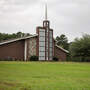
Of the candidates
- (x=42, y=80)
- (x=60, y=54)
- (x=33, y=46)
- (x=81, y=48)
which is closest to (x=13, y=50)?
(x=33, y=46)

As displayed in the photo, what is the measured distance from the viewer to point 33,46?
37219 mm

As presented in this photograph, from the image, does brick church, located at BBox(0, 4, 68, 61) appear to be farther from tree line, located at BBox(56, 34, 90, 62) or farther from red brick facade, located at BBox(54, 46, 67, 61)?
tree line, located at BBox(56, 34, 90, 62)

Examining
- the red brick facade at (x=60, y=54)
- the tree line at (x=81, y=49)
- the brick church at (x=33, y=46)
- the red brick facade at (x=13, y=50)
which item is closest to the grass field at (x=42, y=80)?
the red brick facade at (x=13, y=50)

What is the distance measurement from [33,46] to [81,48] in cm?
1144

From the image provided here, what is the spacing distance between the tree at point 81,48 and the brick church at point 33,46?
619 cm

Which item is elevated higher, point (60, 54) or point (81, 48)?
point (81, 48)

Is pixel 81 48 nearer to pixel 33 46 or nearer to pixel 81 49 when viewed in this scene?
pixel 81 49

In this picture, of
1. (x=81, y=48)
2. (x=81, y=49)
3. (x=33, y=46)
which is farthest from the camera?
(x=81, y=49)

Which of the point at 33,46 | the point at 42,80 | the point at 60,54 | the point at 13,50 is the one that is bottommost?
the point at 42,80

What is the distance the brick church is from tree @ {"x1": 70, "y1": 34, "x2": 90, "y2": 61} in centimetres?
619

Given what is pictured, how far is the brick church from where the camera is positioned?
117ft

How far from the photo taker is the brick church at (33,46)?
35.8m

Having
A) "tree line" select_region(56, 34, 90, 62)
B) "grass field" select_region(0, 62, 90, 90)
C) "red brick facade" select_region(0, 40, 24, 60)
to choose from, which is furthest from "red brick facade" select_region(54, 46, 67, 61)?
"grass field" select_region(0, 62, 90, 90)

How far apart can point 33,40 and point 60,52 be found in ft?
26.2
